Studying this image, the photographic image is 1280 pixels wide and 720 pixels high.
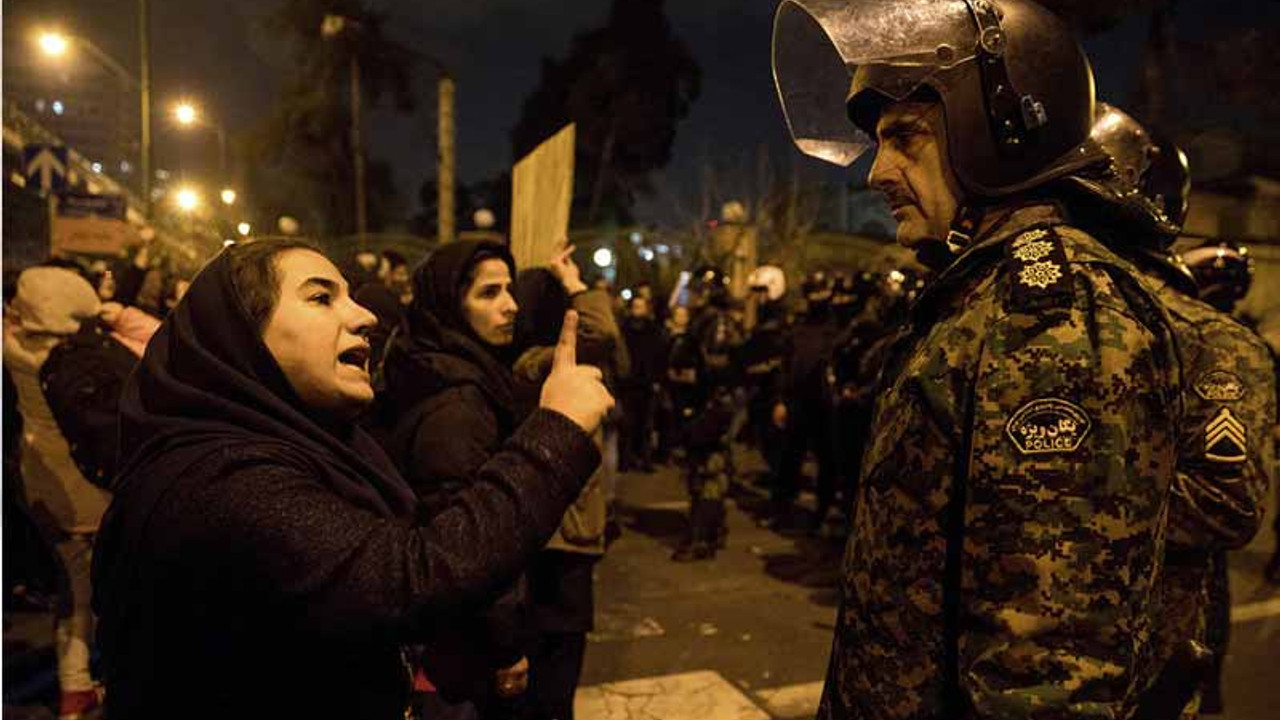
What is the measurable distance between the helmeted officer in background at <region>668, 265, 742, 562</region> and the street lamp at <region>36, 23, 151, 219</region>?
11907mm

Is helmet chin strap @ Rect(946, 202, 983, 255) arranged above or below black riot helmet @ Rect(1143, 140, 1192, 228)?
below

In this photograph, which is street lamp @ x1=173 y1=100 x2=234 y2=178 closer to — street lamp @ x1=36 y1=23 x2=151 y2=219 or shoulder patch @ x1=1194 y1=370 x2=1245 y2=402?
street lamp @ x1=36 y1=23 x2=151 y2=219

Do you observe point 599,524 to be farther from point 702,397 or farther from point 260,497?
point 702,397

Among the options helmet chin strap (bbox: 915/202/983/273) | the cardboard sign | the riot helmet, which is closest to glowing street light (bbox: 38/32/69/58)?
the riot helmet

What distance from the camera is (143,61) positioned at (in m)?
15.9

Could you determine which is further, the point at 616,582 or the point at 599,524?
the point at 616,582

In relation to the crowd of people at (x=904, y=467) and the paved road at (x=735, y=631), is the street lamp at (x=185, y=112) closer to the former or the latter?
the paved road at (x=735, y=631)

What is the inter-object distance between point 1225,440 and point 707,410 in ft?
16.5

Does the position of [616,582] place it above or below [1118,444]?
below

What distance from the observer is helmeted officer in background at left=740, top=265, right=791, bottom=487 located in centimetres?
859

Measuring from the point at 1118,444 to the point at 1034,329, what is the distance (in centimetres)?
23

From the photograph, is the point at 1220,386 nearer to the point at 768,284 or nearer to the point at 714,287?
the point at 714,287

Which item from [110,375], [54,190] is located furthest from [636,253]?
[110,375]

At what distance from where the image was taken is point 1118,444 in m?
1.43
